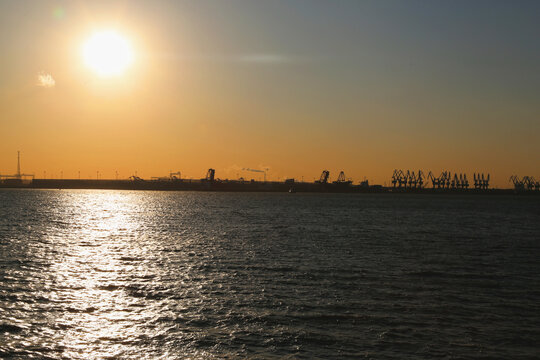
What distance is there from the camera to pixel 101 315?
19453 mm

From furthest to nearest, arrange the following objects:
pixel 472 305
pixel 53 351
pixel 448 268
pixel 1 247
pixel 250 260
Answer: pixel 1 247
pixel 250 260
pixel 448 268
pixel 472 305
pixel 53 351

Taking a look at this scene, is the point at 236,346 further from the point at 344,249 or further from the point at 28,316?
the point at 344,249

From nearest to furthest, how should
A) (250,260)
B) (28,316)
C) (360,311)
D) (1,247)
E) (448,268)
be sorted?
(28,316) < (360,311) < (448,268) < (250,260) < (1,247)

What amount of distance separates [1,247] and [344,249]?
3054cm

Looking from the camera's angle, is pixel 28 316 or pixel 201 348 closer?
pixel 201 348

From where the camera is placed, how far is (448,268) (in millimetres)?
32906

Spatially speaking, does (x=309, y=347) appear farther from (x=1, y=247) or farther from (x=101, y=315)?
(x=1, y=247)

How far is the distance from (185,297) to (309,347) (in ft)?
29.6

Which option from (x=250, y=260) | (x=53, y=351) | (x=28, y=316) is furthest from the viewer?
(x=250, y=260)

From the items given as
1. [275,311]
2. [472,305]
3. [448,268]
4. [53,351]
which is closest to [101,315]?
[53,351]

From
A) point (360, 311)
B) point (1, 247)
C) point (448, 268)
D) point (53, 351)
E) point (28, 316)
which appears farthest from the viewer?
point (1, 247)

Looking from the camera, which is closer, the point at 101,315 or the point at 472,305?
the point at 101,315

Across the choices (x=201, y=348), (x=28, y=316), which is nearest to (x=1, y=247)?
(x=28, y=316)

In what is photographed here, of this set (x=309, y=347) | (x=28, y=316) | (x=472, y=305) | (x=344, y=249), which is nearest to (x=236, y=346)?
(x=309, y=347)
